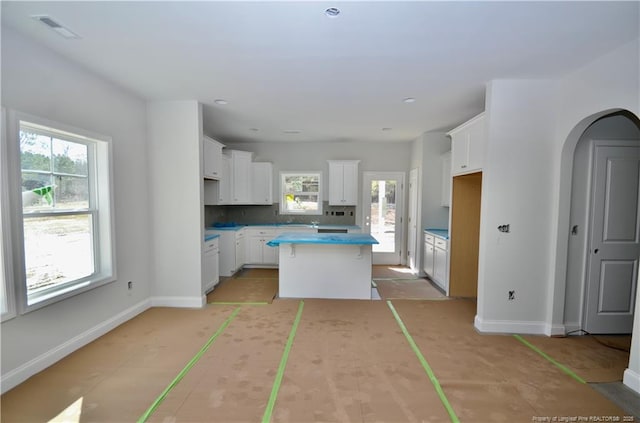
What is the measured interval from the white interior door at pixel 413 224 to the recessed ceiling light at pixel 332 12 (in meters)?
4.04

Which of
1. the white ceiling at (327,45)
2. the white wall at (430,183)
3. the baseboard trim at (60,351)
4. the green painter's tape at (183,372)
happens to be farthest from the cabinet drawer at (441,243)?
the baseboard trim at (60,351)

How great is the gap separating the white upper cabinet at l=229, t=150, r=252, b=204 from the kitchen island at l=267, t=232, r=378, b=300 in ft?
6.64

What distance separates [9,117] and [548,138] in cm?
486

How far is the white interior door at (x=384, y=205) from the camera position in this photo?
5988 millimetres

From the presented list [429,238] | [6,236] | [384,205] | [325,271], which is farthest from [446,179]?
[6,236]

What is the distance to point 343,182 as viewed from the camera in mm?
5875

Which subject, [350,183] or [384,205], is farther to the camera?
[384,205]

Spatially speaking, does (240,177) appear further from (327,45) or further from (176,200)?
(327,45)

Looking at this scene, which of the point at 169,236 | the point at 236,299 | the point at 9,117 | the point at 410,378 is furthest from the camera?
the point at 236,299

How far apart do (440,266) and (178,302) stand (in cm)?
398

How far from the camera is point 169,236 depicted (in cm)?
366

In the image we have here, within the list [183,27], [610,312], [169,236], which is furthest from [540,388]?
[169,236]

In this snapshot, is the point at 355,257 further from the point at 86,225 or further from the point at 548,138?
the point at 86,225

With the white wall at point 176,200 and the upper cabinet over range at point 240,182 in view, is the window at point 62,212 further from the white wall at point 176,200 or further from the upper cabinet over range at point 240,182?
the upper cabinet over range at point 240,182
